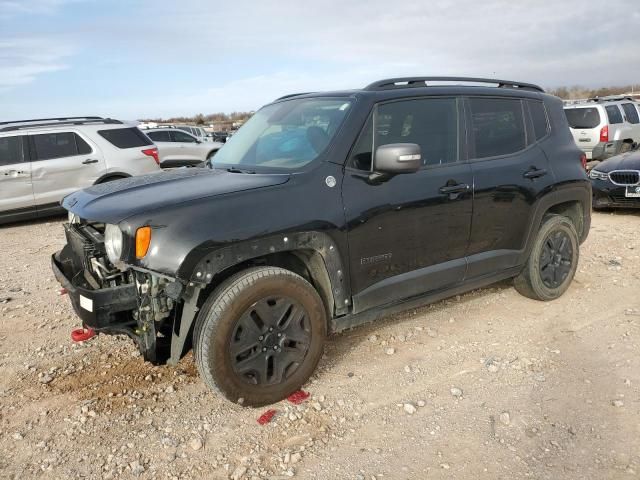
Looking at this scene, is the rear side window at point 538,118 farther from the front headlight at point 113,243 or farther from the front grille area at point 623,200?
the front grille area at point 623,200

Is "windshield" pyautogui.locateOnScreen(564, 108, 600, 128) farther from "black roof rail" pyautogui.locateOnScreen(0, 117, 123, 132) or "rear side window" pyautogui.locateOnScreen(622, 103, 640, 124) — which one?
"black roof rail" pyautogui.locateOnScreen(0, 117, 123, 132)

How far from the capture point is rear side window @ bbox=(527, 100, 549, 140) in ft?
14.8

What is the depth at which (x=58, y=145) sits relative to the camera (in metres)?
9.03

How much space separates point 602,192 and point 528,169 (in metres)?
5.29

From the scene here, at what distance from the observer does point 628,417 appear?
9.94ft

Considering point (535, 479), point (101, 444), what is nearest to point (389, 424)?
point (535, 479)

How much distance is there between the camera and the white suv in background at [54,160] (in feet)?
28.7

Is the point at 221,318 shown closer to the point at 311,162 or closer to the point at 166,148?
the point at 311,162

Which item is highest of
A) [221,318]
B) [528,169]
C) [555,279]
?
[528,169]

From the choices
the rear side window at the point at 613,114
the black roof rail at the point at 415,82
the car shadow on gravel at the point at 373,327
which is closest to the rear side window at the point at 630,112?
the rear side window at the point at 613,114

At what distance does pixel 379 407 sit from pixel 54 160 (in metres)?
7.86

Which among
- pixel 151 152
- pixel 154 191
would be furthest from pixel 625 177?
pixel 151 152

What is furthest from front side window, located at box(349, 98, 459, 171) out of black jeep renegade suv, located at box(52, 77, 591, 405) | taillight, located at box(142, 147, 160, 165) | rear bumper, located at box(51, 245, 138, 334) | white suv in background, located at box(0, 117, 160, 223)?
taillight, located at box(142, 147, 160, 165)

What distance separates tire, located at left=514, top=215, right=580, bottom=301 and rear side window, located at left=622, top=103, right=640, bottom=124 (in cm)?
1190
